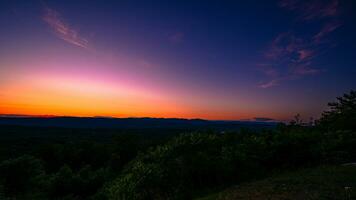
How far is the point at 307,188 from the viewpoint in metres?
12.9

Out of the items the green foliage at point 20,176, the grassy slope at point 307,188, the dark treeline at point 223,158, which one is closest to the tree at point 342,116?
the dark treeline at point 223,158

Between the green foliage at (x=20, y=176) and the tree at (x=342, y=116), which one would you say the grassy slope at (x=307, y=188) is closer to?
the tree at (x=342, y=116)

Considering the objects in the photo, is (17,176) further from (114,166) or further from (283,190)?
(283,190)

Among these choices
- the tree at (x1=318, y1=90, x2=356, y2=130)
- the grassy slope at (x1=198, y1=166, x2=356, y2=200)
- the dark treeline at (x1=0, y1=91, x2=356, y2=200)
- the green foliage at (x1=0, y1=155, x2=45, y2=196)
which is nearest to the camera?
the grassy slope at (x1=198, y1=166, x2=356, y2=200)

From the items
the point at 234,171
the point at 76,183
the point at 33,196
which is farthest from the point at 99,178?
the point at 234,171

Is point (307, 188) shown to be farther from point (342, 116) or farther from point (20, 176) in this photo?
point (20, 176)

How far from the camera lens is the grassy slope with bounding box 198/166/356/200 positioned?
11.8 m

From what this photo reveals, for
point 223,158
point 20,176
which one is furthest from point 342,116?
point 20,176

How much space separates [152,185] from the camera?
47.7 ft

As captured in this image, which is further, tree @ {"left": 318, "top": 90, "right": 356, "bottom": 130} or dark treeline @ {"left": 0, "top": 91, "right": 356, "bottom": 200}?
tree @ {"left": 318, "top": 90, "right": 356, "bottom": 130}

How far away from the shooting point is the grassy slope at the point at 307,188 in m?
11.8

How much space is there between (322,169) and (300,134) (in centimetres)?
397

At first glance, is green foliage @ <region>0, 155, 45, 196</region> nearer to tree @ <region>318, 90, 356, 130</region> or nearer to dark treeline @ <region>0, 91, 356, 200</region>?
dark treeline @ <region>0, 91, 356, 200</region>

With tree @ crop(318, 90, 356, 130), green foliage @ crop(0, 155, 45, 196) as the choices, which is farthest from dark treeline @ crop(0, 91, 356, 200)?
green foliage @ crop(0, 155, 45, 196)
